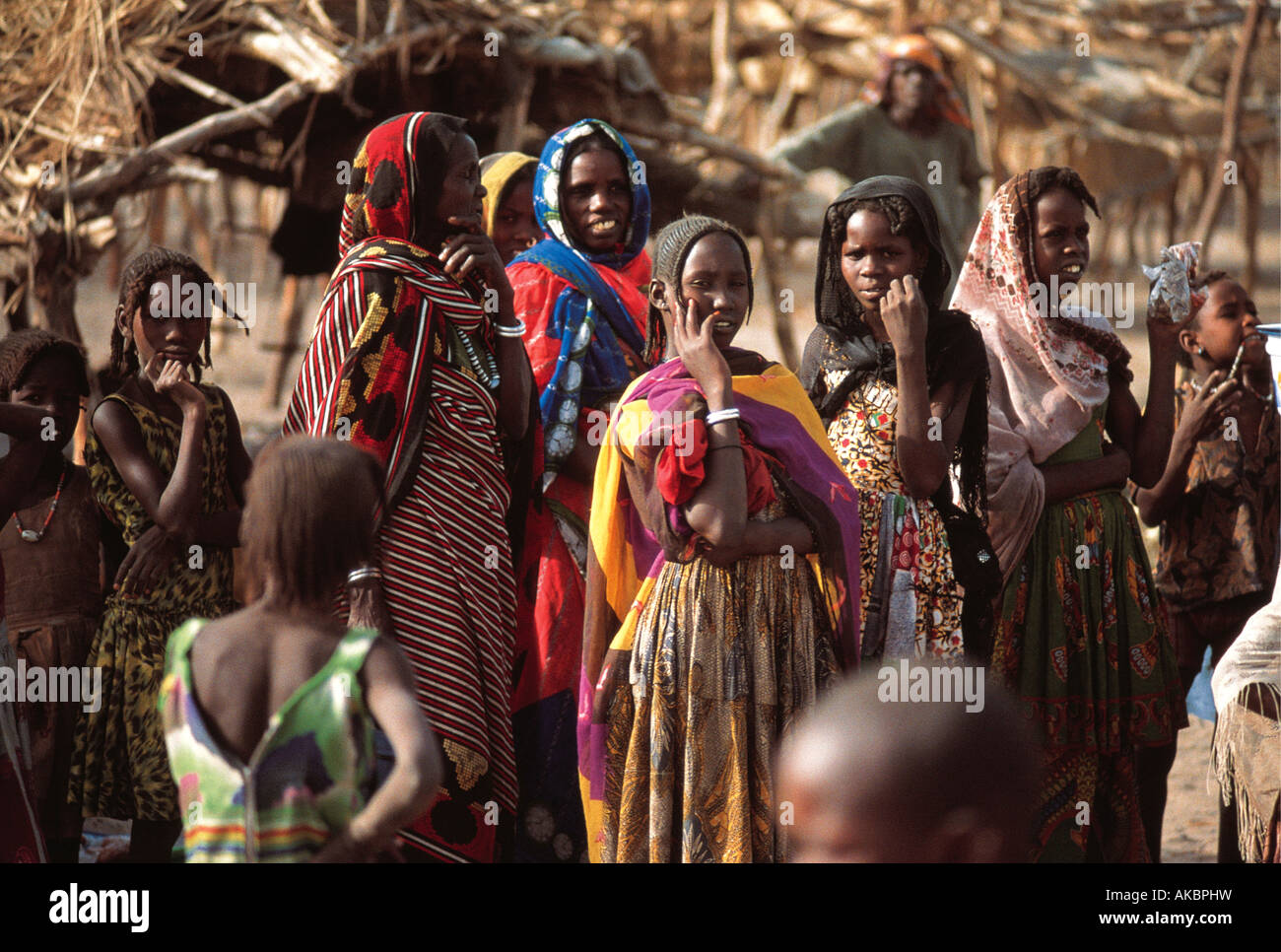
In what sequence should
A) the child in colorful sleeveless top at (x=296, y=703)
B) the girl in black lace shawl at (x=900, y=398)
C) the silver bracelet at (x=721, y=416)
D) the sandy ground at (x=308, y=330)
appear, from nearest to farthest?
the child in colorful sleeveless top at (x=296, y=703) → the silver bracelet at (x=721, y=416) → the girl in black lace shawl at (x=900, y=398) → the sandy ground at (x=308, y=330)

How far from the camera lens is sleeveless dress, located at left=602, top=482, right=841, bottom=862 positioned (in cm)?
337

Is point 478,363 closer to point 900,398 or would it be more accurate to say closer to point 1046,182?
point 900,398

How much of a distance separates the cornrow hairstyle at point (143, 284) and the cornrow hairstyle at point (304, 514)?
176cm

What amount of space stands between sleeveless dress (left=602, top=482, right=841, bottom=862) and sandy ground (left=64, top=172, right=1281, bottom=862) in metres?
2.19

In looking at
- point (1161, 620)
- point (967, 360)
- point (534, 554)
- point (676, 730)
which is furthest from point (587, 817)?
point (1161, 620)

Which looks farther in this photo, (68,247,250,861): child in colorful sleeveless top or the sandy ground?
the sandy ground

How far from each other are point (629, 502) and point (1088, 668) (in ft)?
4.71

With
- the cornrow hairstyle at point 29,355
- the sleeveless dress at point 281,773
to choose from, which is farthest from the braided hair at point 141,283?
the sleeveless dress at point 281,773

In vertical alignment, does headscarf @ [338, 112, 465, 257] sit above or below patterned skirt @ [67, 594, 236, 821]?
above

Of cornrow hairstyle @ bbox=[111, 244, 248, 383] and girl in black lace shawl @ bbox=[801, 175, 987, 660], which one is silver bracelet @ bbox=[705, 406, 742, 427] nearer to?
girl in black lace shawl @ bbox=[801, 175, 987, 660]

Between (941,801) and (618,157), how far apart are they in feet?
9.60

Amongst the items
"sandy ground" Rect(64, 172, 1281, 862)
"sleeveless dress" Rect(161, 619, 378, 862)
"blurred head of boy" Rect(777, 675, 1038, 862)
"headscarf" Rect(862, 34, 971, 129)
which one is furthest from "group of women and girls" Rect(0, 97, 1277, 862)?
"headscarf" Rect(862, 34, 971, 129)

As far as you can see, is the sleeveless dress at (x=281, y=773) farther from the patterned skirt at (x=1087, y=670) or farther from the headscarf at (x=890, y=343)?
the patterned skirt at (x=1087, y=670)

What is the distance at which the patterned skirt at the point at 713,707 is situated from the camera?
3.37 metres
